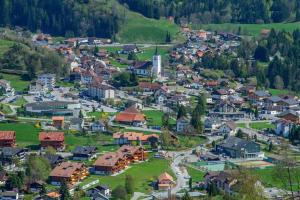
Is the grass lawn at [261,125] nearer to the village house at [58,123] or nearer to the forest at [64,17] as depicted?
the village house at [58,123]

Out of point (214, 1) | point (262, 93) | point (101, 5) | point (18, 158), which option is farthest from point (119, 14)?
point (18, 158)

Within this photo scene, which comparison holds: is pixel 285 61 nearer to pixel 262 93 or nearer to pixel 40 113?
pixel 262 93

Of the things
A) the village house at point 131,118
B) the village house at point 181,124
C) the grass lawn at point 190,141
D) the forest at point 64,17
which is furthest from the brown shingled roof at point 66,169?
the forest at point 64,17

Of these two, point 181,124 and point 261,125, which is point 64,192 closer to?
point 181,124

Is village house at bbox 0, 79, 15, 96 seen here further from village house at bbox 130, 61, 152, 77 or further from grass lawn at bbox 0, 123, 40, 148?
village house at bbox 130, 61, 152, 77

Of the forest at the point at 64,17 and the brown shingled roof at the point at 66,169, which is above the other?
the forest at the point at 64,17

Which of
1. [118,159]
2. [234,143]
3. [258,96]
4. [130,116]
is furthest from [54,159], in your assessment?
[258,96]
